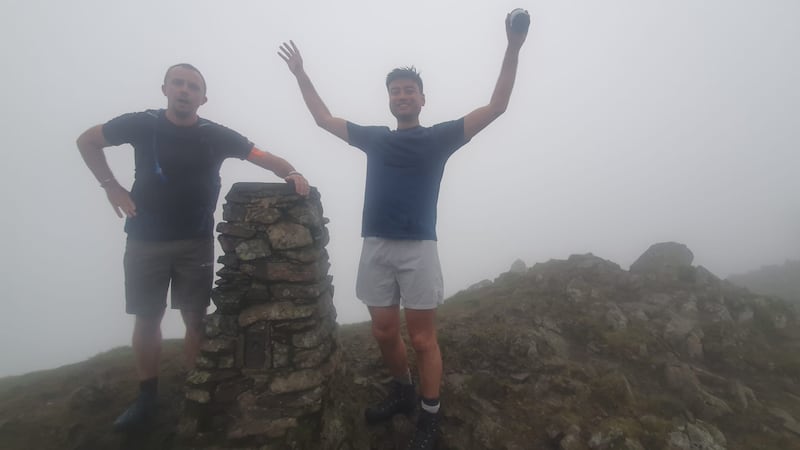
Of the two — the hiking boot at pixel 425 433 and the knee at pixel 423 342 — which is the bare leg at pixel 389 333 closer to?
the knee at pixel 423 342

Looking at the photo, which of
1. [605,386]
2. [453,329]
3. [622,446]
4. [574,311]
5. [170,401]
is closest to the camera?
[622,446]

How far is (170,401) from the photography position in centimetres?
650

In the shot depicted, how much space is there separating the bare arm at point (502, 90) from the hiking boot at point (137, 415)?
21.8 feet

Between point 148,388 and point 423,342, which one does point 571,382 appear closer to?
point 423,342

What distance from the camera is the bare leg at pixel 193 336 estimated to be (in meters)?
5.98

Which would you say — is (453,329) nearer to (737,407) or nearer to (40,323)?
(737,407)

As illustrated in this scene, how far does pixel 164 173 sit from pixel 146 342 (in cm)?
270

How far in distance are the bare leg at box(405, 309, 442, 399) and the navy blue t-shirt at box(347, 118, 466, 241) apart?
112 cm

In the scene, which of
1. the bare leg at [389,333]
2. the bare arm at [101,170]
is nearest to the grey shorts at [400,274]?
the bare leg at [389,333]

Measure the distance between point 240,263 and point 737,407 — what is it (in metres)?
9.73

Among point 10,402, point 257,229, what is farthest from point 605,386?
point 10,402

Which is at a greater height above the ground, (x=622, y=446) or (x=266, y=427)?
(x=266, y=427)


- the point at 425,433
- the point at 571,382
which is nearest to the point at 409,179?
the point at 425,433

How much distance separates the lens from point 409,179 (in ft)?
17.3
